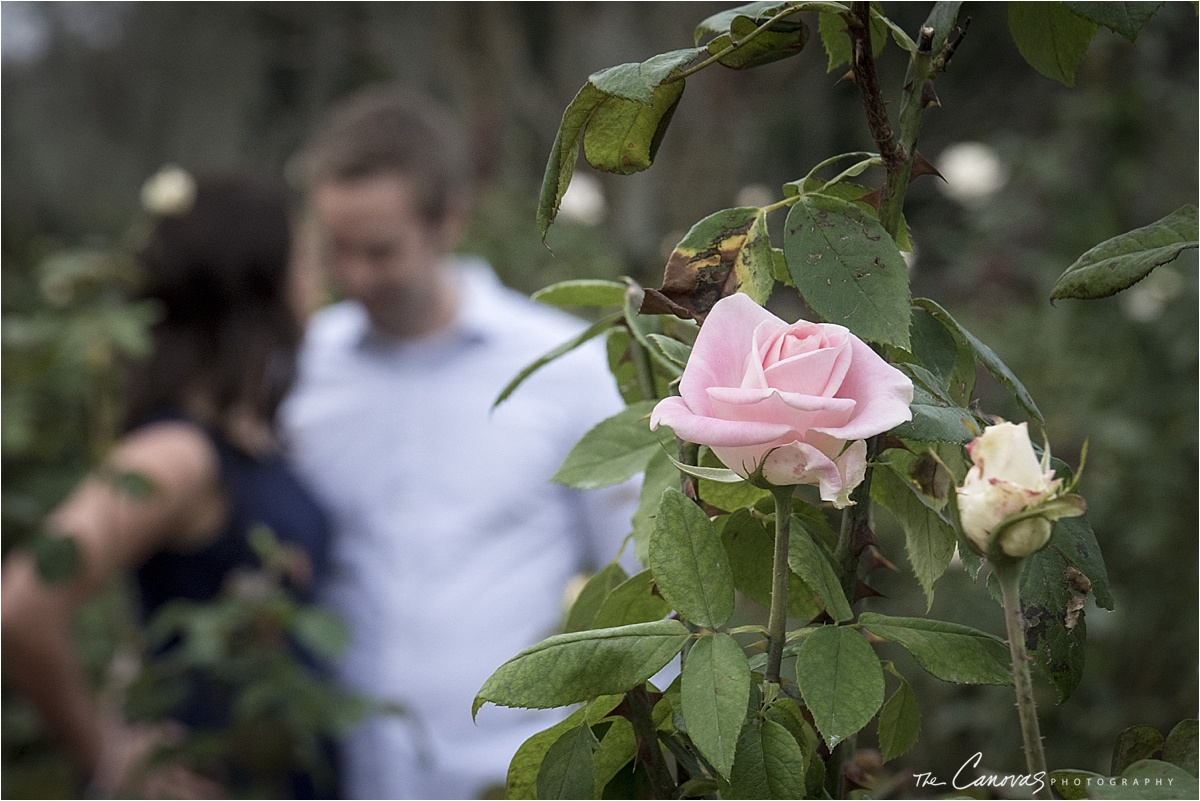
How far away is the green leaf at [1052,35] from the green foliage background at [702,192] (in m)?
0.71

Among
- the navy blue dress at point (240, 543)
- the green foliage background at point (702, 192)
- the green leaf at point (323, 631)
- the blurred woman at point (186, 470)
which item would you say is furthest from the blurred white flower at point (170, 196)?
the green leaf at point (323, 631)

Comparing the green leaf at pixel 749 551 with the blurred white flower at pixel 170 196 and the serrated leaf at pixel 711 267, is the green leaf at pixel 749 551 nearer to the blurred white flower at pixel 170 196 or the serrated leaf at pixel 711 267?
the serrated leaf at pixel 711 267

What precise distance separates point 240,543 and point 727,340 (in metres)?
1.61

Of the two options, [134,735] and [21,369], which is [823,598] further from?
[134,735]

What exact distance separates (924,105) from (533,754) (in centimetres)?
24

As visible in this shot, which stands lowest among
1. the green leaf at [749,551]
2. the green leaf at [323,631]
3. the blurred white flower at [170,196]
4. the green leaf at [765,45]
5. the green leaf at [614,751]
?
the green leaf at [323,631]

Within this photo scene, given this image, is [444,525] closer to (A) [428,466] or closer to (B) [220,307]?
(A) [428,466]

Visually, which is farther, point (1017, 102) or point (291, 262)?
point (1017, 102)

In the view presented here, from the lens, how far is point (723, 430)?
29cm

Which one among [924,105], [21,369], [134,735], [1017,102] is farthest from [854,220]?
[1017,102]

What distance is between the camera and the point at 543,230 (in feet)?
1.13

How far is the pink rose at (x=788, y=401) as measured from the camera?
0.94 feet

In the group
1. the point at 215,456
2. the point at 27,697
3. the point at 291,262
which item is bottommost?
the point at 27,697

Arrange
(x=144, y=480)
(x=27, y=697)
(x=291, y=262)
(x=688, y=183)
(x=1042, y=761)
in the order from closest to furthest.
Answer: (x=1042, y=761), (x=144, y=480), (x=27, y=697), (x=291, y=262), (x=688, y=183)
